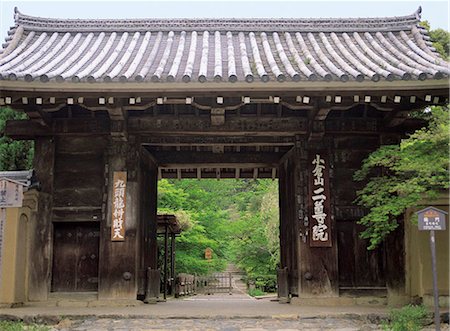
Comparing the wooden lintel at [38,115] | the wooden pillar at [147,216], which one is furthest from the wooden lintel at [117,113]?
the wooden lintel at [38,115]

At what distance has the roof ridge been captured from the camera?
39.5 ft

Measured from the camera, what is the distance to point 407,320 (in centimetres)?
695

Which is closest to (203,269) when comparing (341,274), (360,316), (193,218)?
(193,218)

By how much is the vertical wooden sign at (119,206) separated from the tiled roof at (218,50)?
6.75 ft

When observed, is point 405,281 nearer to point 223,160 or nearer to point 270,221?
point 223,160

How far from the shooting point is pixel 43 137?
32.8 ft

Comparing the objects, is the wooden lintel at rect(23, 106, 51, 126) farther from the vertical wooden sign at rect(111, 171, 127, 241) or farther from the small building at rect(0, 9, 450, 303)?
the vertical wooden sign at rect(111, 171, 127, 241)

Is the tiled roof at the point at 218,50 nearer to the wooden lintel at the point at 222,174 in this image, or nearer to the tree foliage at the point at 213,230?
the wooden lintel at the point at 222,174

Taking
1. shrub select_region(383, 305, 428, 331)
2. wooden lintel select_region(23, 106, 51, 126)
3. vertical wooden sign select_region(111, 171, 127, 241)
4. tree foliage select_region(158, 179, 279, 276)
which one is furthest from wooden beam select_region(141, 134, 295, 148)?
tree foliage select_region(158, 179, 279, 276)

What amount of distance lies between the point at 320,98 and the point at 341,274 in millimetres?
3538

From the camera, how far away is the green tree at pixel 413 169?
7.36 m

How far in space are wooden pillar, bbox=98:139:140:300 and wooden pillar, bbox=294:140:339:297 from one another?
10.3ft

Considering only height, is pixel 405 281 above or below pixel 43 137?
below

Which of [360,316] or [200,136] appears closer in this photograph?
[360,316]
